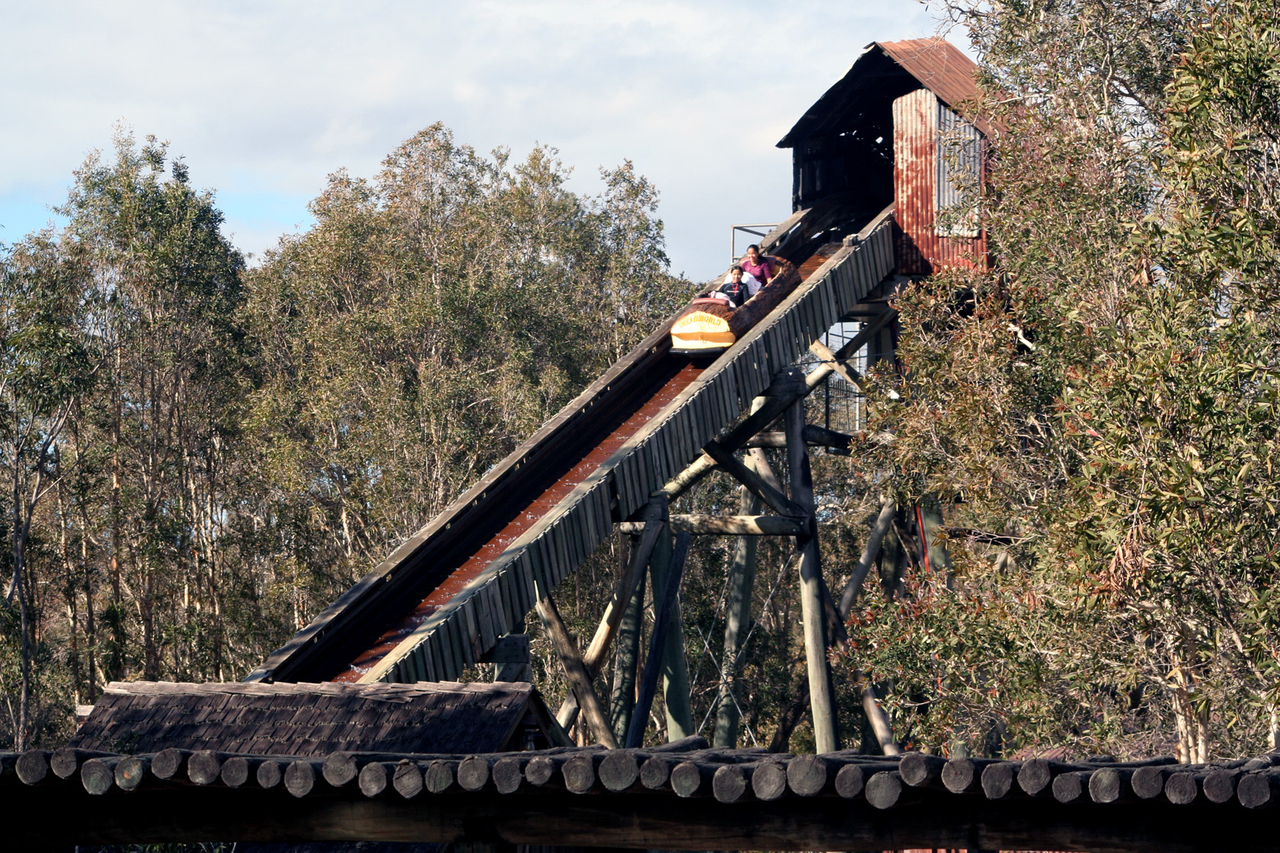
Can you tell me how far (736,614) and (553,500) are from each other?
6.94 metres

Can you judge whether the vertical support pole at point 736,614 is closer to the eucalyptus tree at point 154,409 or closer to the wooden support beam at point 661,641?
the wooden support beam at point 661,641

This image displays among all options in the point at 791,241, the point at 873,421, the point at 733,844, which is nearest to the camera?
the point at 733,844

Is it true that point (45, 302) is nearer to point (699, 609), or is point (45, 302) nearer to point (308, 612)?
point (308, 612)

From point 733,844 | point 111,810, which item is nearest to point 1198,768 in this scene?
point 733,844

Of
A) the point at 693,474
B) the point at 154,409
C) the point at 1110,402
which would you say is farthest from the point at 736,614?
the point at 154,409

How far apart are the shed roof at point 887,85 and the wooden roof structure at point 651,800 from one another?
43.2 feet

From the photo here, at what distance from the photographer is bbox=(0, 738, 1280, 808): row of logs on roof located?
4.84 meters

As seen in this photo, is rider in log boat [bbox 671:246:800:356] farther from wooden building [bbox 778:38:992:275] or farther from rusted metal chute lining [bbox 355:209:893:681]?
wooden building [bbox 778:38:992:275]

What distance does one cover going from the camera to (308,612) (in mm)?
28125

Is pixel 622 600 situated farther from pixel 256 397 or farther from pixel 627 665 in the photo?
pixel 256 397

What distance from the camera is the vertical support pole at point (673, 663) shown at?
16.8 metres

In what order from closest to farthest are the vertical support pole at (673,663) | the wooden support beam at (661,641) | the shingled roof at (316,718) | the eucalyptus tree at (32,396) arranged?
1. the shingled roof at (316,718)
2. the wooden support beam at (661,641)
3. the vertical support pole at (673,663)
4. the eucalyptus tree at (32,396)

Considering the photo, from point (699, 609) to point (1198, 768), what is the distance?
24.5 meters

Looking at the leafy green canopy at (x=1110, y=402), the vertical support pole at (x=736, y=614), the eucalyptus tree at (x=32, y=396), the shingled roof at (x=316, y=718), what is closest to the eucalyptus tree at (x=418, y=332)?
the eucalyptus tree at (x=32, y=396)
